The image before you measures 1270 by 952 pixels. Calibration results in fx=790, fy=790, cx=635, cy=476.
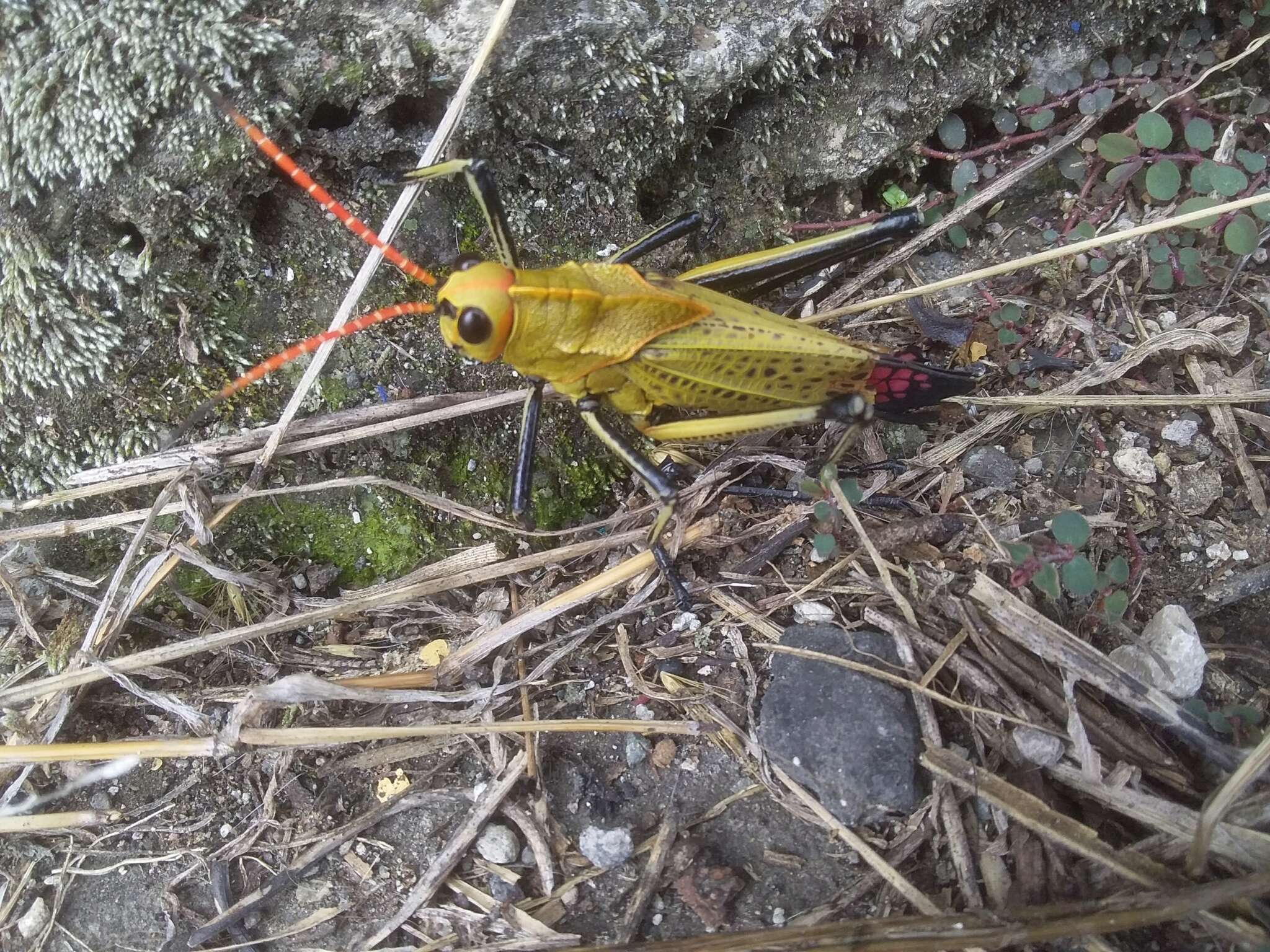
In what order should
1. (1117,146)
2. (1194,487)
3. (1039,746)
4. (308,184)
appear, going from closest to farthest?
1. (1039,746)
2. (308,184)
3. (1194,487)
4. (1117,146)

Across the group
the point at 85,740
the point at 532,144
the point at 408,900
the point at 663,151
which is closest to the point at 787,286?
the point at 663,151

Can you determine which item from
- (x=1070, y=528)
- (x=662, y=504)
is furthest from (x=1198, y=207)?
(x=662, y=504)

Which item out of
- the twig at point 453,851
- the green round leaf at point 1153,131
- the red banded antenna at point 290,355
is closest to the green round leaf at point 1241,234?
the green round leaf at point 1153,131

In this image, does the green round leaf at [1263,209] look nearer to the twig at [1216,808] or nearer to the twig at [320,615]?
the twig at [1216,808]

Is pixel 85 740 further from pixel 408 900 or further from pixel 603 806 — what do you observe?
pixel 603 806

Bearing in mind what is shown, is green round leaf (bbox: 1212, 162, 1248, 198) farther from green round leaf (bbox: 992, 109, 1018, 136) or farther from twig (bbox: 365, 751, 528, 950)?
twig (bbox: 365, 751, 528, 950)

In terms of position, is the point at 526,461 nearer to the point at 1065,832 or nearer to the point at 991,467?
the point at 991,467
